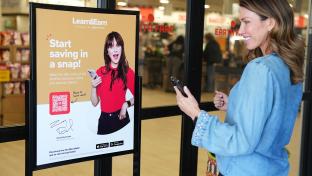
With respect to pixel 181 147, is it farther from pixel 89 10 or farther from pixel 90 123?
pixel 89 10

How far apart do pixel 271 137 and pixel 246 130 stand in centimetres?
14

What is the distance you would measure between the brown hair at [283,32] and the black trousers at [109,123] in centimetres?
83

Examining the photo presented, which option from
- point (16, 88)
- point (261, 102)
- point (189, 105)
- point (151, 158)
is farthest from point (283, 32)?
point (16, 88)

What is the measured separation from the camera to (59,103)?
1.87 m

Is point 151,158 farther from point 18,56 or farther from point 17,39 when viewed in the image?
point 17,39

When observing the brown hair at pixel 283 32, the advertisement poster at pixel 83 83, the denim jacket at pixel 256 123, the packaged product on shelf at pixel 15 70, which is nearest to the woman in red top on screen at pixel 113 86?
the advertisement poster at pixel 83 83

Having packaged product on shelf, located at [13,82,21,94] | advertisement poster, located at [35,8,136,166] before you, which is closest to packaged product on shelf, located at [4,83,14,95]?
packaged product on shelf, located at [13,82,21,94]

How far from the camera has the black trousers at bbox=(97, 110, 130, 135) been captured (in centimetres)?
204

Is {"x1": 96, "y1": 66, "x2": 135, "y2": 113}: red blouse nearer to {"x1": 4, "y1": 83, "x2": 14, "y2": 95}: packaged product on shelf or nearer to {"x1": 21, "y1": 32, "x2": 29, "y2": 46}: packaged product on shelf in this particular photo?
{"x1": 21, "y1": 32, "x2": 29, "y2": 46}: packaged product on shelf

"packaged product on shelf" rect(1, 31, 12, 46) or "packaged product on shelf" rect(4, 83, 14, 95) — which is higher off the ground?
"packaged product on shelf" rect(1, 31, 12, 46)

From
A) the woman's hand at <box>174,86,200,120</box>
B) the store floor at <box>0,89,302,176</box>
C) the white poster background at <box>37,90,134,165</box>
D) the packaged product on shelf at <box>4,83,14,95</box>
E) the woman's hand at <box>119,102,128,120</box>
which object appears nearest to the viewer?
the woman's hand at <box>174,86,200,120</box>

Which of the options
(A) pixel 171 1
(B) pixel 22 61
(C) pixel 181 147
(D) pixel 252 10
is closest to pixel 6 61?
(B) pixel 22 61

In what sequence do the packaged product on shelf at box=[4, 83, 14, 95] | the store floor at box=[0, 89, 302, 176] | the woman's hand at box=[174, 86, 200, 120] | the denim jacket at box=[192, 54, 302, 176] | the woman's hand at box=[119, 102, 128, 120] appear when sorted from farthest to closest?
the packaged product on shelf at box=[4, 83, 14, 95], the store floor at box=[0, 89, 302, 176], the woman's hand at box=[119, 102, 128, 120], the woman's hand at box=[174, 86, 200, 120], the denim jacket at box=[192, 54, 302, 176]

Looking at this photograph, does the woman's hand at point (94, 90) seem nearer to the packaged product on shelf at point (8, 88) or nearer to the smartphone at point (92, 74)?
the smartphone at point (92, 74)
